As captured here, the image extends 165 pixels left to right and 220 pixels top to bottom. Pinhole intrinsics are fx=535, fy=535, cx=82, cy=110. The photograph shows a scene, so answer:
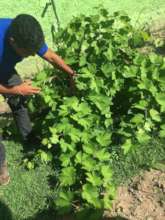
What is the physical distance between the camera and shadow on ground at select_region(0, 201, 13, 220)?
162 inches

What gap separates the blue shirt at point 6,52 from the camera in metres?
3.87

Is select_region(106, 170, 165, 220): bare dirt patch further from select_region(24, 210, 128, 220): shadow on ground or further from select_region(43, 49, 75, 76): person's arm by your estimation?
select_region(43, 49, 75, 76): person's arm

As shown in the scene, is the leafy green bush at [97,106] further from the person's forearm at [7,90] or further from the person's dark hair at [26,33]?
the person's dark hair at [26,33]

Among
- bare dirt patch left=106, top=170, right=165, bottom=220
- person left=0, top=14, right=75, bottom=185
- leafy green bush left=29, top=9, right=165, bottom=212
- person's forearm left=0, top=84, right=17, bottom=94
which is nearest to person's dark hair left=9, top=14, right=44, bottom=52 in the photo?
person left=0, top=14, right=75, bottom=185

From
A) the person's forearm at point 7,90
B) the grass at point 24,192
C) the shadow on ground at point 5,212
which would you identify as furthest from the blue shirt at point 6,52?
the shadow on ground at point 5,212

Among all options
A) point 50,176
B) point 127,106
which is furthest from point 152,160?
point 50,176

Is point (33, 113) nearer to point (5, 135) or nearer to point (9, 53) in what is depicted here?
point (5, 135)

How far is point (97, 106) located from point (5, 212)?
1.09 metres

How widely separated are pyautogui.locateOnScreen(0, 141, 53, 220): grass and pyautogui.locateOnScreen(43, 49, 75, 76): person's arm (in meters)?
0.83

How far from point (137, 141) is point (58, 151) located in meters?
0.69

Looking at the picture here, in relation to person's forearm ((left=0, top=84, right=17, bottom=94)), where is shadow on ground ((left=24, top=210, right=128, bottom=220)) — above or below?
below

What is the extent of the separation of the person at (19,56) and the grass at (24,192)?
0.11 m

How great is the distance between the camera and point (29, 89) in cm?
398

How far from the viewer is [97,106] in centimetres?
418
